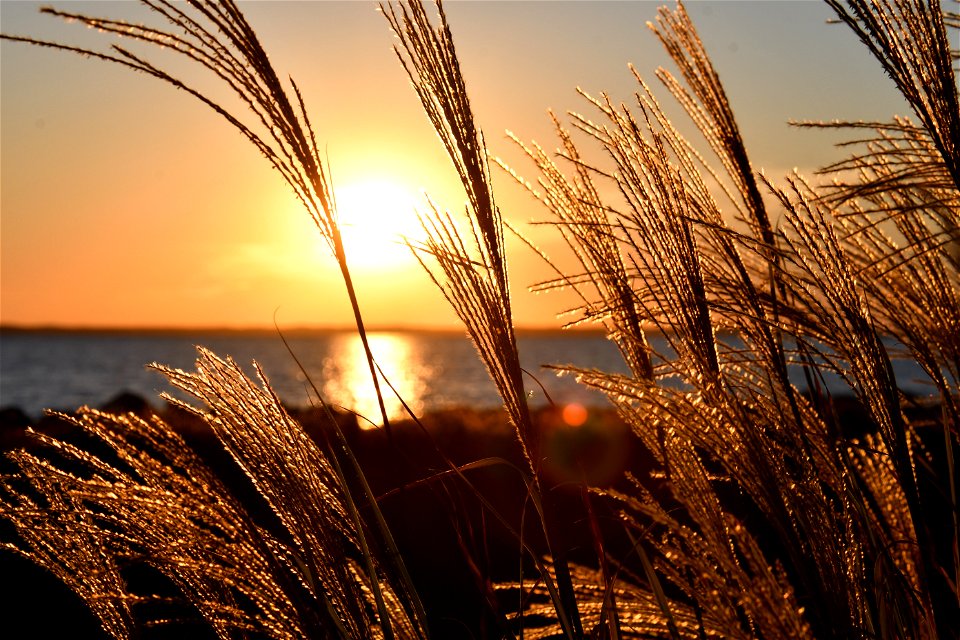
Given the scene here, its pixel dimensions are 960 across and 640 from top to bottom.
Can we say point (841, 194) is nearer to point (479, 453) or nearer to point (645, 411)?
point (645, 411)

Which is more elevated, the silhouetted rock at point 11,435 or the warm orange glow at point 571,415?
the warm orange glow at point 571,415

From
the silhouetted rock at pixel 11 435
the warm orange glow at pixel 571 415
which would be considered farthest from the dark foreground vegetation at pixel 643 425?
the silhouetted rock at pixel 11 435

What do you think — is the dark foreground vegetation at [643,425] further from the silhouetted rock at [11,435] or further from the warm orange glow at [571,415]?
the silhouetted rock at [11,435]

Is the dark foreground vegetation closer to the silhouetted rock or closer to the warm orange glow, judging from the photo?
the warm orange glow

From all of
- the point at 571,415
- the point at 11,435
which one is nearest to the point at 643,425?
the point at 571,415

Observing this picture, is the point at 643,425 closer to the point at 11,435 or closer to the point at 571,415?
the point at 571,415

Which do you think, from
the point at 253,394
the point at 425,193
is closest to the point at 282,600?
the point at 253,394

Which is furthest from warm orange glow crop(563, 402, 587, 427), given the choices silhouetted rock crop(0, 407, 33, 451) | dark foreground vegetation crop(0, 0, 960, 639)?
silhouetted rock crop(0, 407, 33, 451)

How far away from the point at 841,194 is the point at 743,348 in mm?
369

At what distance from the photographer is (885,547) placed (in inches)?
50.3

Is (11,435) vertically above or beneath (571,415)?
beneath

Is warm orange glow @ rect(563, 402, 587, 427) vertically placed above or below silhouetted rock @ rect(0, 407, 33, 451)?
above

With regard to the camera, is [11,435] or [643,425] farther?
[11,435]

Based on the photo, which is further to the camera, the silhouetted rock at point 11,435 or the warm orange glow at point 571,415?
the silhouetted rock at point 11,435
